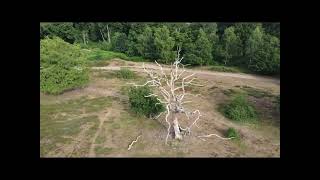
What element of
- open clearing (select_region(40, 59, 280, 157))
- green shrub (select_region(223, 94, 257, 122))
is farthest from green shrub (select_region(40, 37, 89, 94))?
green shrub (select_region(223, 94, 257, 122))

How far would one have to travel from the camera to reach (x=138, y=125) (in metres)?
20.5

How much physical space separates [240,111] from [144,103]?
4.59m

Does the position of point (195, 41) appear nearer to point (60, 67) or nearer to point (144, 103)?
point (144, 103)

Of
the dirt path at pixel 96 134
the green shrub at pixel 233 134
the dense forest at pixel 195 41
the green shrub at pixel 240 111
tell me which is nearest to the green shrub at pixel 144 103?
the dirt path at pixel 96 134

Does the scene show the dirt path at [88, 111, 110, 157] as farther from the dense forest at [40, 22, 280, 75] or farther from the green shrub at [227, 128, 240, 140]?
the dense forest at [40, 22, 280, 75]

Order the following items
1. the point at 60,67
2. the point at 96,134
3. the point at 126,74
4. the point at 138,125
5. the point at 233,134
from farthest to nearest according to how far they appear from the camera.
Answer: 1. the point at 126,74
2. the point at 60,67
3. the point at 138,125
4. the point at 96,134
5. the point at 233,134

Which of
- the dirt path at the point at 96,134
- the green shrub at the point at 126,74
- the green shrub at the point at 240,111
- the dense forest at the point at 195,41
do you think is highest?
the dense forest at the point at 195,41

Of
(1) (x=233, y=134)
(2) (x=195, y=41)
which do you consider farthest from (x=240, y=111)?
(2) (x=195, y=41)

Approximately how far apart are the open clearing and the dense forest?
1.32 metres

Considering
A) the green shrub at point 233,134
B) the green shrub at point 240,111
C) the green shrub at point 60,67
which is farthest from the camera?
the green shrub at point 60,67

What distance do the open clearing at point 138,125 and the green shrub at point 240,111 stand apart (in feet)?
1.17

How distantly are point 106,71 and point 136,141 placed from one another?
8881mm

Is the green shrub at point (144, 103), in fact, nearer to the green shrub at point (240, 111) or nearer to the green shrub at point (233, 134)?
the green shrub at point (240, 111)

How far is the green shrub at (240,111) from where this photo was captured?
68.9 feet
